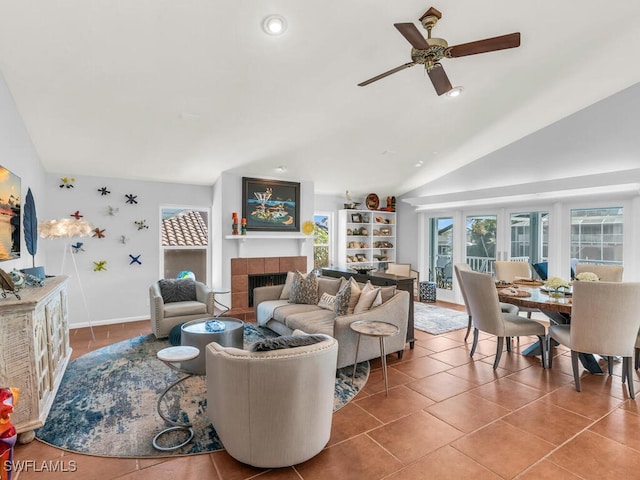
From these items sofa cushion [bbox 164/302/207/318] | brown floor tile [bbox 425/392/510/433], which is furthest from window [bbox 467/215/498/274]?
sofa cushion [bbox 164/302/207/318]

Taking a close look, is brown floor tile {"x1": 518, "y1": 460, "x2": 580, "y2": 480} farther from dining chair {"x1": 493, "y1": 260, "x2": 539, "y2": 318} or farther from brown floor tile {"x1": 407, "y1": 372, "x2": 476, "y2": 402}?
dining chair {"x1": 493, "y1": 260, "x2": 539, "y2": 318}

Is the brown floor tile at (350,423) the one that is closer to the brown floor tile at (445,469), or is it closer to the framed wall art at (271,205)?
the brown floor tile at (445,469)

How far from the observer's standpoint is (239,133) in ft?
14.4

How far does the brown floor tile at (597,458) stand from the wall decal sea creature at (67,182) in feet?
20.7

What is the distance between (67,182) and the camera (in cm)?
508

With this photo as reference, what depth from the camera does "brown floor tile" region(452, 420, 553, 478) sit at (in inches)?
83.6

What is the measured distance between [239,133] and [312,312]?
2438 mm

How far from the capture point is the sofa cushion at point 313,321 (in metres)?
3.67

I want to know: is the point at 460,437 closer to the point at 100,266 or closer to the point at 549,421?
the point at 549,421

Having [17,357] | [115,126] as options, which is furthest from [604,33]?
[17,357]

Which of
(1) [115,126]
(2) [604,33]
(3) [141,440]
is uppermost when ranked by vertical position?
(2) [604,33]

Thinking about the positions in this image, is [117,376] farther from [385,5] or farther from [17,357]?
[385,5]

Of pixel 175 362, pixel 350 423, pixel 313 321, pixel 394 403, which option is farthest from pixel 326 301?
pixel 175 362

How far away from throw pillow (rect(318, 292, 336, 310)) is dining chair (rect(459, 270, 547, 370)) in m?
1.67
